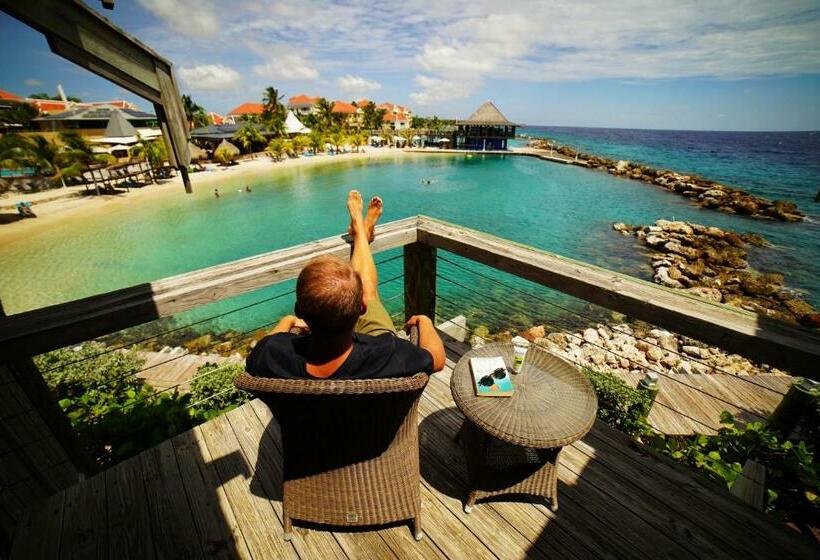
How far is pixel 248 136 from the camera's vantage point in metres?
40.4

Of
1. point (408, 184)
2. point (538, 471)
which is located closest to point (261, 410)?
point (538, 471)

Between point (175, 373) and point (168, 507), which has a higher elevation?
point (168, 507)

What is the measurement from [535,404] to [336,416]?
1.07m

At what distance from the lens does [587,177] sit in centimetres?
3853

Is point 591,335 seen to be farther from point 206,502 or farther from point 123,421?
point 123,421

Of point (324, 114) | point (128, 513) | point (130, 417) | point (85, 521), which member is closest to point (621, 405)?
point (128, 513)

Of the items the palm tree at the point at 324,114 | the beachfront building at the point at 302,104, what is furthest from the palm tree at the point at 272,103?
the beachfront building at the point at 302,104

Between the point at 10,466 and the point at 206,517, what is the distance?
3.27ft

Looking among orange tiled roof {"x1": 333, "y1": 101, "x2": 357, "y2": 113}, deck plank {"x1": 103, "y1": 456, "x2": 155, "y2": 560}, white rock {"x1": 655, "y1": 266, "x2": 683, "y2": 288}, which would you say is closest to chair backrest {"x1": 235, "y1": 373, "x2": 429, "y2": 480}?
deck plank {"x1": 103, "y1": 456, "x2": 155, "y2": 560}

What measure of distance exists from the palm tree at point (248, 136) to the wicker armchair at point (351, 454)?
45.5 m

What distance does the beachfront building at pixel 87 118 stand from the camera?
2970 centimetres

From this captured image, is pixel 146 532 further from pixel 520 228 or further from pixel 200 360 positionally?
pixel 520 228

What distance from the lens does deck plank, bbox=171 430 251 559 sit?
5.59 ft

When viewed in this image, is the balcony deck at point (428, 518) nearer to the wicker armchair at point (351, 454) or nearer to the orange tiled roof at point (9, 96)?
the wicker armchair at point (351, 454)
